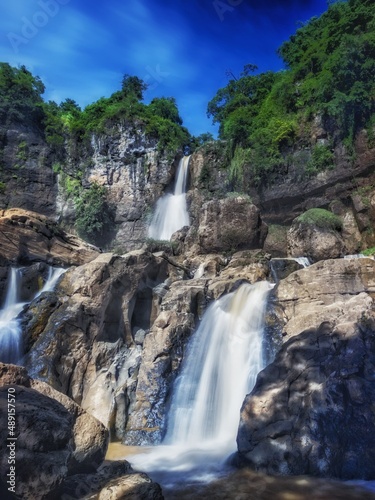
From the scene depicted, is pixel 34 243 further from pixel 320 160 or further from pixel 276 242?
pixel 320 160

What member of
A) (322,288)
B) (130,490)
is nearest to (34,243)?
(322,288)

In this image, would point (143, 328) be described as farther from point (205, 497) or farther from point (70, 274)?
point (205, 497)

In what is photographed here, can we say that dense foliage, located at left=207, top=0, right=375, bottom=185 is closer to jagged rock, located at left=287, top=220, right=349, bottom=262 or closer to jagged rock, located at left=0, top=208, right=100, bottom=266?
jagged rock, located at left=287, top=220, right=349, bottom=262

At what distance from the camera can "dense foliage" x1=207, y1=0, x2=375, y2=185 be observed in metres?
19.2

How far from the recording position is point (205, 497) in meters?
5.46

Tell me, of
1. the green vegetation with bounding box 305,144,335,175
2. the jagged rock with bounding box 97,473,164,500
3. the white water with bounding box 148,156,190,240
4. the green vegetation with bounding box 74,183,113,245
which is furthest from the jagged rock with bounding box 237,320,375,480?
the green vegetation with bounding box 74,183,113,245

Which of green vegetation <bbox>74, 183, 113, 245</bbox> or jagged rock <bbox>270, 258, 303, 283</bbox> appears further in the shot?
green vegetation <bbox>74, 183, 113, 245</bbox>

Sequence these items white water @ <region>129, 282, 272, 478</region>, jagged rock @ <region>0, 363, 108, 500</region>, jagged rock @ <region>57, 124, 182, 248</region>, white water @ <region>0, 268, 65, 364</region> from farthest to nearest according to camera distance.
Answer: jagged rock @ <region>57, 124, 182, 248</region> → white water @ <region>0, 268, 65, 364</region> → white water @ <region>129, 282, 272, 478</region> → jagged rock @ <region>0, 363, 108, 500</region>

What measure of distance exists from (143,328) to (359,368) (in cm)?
811

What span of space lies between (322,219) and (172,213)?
34.4 ft

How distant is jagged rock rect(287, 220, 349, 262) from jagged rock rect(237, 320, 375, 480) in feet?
31.6

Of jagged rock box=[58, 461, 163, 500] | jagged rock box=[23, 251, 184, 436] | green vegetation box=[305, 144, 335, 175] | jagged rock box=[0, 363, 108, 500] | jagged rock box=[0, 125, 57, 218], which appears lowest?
jagged rock box=[58, 461, 163, 500]

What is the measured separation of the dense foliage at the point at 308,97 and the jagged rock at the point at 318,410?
14.9 metres

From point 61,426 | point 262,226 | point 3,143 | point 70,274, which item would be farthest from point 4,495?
point 3,143
